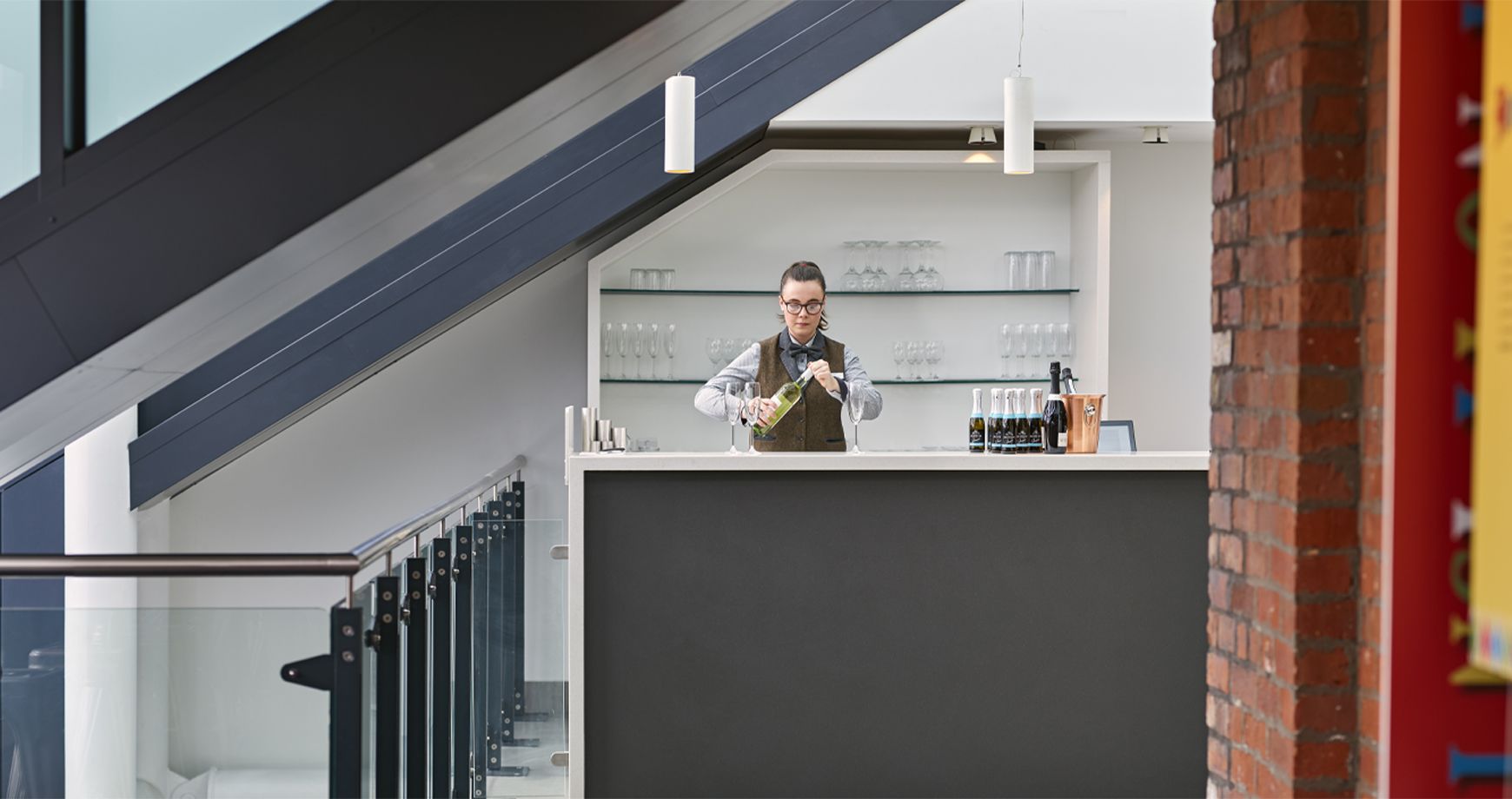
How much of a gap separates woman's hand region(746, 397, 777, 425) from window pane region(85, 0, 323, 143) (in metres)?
1.74

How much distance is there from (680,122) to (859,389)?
117cm

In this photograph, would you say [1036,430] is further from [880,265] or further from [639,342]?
[639,342]

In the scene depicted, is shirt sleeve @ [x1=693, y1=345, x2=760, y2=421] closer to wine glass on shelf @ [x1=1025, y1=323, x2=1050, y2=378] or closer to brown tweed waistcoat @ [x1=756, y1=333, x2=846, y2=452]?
brown tweed waistcoat @ [x1=756, y1=333, x2=846, y2=452]

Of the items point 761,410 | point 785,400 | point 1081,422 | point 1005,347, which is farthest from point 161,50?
point 1005,347

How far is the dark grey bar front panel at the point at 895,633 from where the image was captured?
12.1ft

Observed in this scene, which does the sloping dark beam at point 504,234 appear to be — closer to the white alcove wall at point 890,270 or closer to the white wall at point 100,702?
the white alcove wall at point 890,270

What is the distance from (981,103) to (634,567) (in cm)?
247

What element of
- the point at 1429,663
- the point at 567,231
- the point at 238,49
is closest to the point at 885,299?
the point at 567,231

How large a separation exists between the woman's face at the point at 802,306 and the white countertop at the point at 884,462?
87 cm

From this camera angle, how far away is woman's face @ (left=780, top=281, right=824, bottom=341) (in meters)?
4.45

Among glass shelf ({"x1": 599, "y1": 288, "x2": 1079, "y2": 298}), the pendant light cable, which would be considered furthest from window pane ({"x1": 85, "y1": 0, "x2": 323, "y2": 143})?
the pendant light cable

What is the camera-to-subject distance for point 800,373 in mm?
4539

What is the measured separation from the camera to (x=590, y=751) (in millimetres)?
3672

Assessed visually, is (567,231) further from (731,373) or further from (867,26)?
(867,26)
